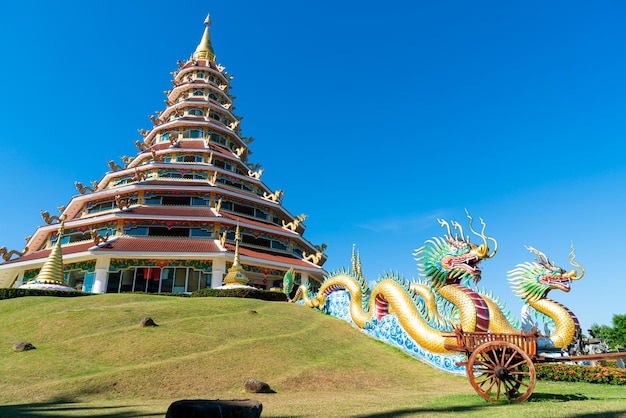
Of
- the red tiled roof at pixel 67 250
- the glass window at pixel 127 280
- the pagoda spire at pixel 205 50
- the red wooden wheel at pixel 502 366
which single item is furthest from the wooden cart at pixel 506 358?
the pagoda spire at pixel 205 50

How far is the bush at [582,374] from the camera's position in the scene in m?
11.6

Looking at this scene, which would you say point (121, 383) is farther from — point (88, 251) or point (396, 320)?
point (88, 251)

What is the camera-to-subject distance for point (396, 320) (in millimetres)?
15359

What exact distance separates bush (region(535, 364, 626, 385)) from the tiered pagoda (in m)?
15.3

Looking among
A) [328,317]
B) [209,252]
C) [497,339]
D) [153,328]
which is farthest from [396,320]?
[209,252]

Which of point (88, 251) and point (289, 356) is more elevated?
point (88, 251)

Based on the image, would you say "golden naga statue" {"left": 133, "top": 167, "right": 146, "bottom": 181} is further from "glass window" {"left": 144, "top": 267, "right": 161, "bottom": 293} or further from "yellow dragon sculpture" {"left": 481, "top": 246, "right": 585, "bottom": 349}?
"yellow dragon sculpture" {"left": 481, "top": 246, "right": 585, "bottom": 349}

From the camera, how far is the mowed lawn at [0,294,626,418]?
769 cm

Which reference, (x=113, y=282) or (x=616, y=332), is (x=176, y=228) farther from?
(x=616, y=332)

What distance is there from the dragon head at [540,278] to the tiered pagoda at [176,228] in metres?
14.2

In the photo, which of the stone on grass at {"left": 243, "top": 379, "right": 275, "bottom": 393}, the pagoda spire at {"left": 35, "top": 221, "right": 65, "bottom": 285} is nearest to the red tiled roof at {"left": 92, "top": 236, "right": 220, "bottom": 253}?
the pagoda spire at {"left": 35, "top": 221, "right": 65, "bottom": 285}

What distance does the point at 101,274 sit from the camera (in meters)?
25.4

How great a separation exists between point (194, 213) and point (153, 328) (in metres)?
14.8

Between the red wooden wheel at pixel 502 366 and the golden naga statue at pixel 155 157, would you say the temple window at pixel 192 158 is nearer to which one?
the golden naga statue at pixel 155 157
